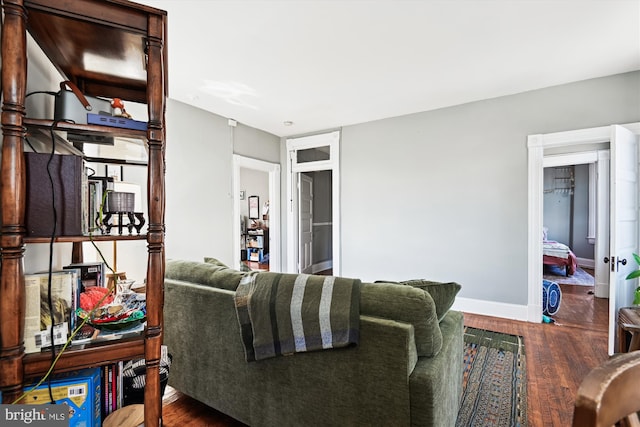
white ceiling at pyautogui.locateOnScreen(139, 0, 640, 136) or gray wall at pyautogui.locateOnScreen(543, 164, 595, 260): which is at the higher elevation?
white ceiling at pyautogui.locateOnScreen(139, 0, 640, 136)

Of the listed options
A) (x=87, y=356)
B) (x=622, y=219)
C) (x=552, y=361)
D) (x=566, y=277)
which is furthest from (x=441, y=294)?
(x=566, y=277)

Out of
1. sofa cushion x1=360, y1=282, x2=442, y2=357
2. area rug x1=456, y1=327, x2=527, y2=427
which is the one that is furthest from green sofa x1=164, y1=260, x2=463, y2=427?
area rug x1=456, y1=327, x2=527, y2=427

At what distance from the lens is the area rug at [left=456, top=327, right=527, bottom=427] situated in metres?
1.82

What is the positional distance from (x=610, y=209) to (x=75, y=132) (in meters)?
4.00

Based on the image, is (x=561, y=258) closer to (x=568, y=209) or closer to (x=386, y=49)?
(x=568, y=209)

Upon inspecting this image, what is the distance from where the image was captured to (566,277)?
18.9 feet

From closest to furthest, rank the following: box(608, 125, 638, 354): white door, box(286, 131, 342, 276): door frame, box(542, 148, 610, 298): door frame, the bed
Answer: box(608, 125, 638, 354): white door < box(542, 148, 610, 298): door frame < box(286, 131, 342, 276): door frame < the bed

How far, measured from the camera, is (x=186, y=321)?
1.84 metres

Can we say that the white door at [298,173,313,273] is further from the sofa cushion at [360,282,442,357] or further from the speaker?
the speaker

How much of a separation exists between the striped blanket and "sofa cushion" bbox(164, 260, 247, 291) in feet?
0.55

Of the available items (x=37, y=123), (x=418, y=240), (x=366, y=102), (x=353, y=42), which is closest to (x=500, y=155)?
(x=418, y=240)

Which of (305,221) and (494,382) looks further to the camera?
(305,221)

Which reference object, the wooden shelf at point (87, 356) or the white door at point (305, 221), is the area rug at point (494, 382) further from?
the white door at point (305, 221)

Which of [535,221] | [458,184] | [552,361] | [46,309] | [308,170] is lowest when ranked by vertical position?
[552,361]
